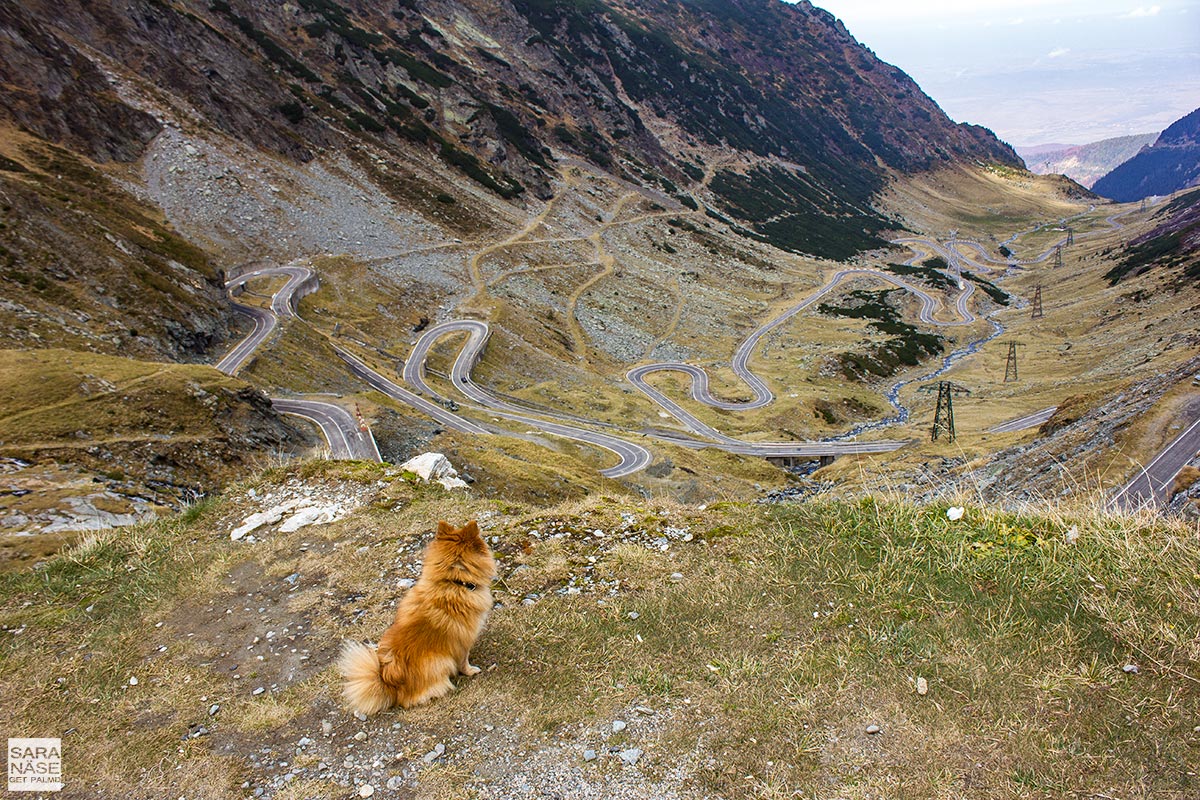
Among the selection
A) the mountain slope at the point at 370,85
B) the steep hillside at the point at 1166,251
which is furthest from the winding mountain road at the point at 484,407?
the steep hillside at the point at 1166,251

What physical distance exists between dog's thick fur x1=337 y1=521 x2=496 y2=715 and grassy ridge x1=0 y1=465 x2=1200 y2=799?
0.25m

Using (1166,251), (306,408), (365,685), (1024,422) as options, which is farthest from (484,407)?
(1166,251)

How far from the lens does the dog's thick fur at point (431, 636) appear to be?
19.1 ft

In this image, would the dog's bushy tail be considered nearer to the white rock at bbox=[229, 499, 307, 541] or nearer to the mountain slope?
the white rock at bbox=[229, 499, 307, 541]

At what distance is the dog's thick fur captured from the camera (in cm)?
582

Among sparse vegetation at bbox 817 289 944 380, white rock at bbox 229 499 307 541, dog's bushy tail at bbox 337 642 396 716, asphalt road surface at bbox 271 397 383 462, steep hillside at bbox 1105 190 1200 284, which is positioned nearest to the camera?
dog's bushy tail at bbox 337 642 396 716

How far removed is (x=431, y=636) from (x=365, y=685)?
30.0 inches

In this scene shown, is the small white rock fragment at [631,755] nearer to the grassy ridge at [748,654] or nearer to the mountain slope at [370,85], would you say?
the grassy ridge at [748,654]

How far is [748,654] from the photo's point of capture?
6262 millimetres

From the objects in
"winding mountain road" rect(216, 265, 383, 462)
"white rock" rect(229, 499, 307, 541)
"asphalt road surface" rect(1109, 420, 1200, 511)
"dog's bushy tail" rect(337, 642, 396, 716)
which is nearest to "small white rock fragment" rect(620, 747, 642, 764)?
"dog's bushy tail" rect(337, 642, 396, 716)

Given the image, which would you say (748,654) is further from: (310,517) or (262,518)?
(262,518)

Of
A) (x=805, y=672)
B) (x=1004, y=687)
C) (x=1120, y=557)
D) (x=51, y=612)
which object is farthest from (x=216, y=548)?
(x=1120, y=557)

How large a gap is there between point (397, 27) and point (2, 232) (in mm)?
148755

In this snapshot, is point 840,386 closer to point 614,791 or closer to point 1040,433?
point 1040,433
